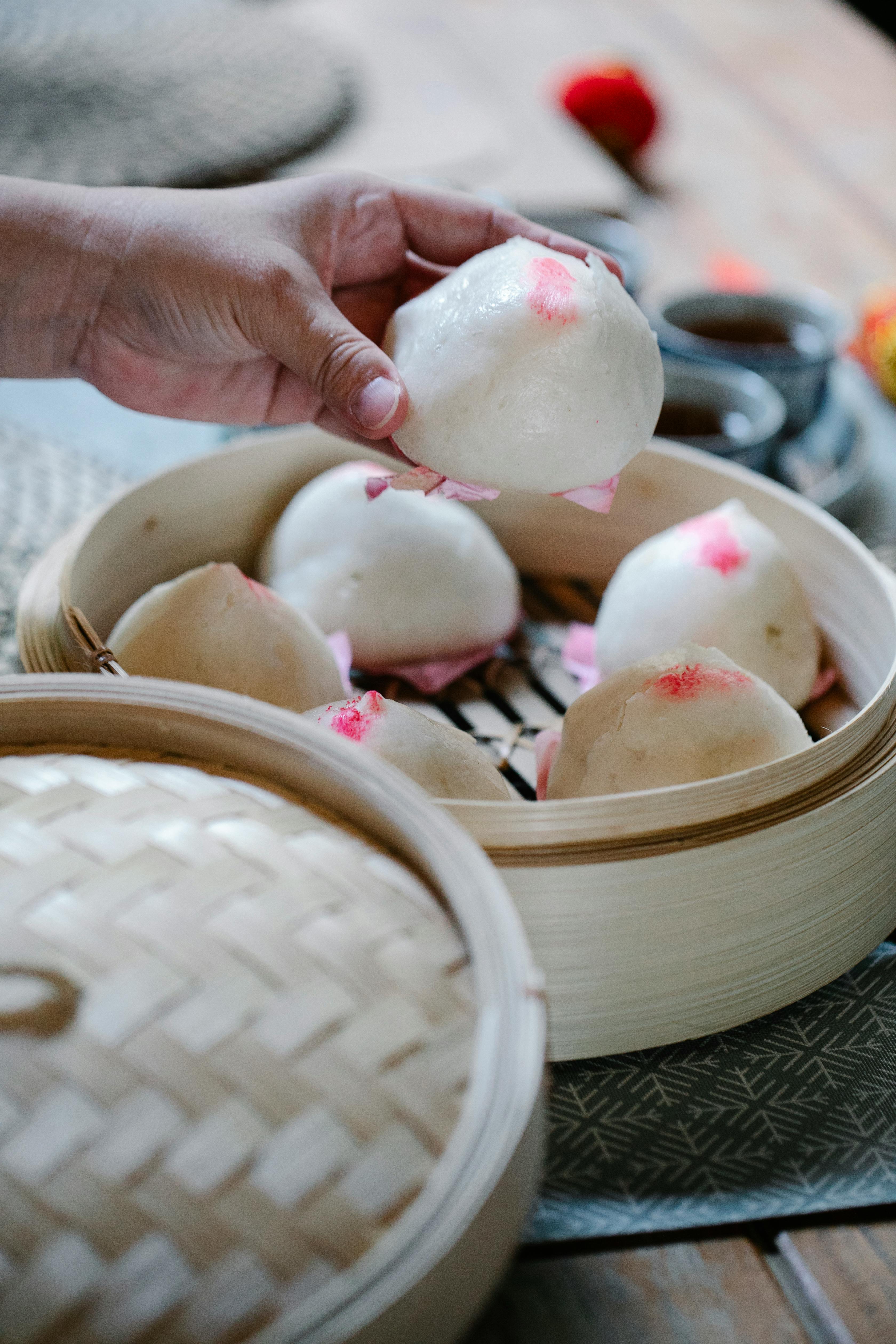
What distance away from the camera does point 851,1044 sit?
842 mm

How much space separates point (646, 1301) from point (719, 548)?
68 cm

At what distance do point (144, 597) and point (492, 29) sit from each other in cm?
297

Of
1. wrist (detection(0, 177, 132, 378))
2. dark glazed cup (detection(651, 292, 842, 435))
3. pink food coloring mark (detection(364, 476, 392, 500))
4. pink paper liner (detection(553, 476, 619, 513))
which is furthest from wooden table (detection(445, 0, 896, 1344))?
wrist (detection(0, 177, 132, 378))

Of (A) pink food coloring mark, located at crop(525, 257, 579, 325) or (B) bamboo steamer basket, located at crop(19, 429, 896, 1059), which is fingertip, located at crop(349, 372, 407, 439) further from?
(B) bamboo steamer basket, located at crop(19, 429, 896, 1059)

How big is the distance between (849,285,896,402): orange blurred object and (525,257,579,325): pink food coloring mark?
1079 millimetres

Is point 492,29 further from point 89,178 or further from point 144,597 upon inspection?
point 144,597

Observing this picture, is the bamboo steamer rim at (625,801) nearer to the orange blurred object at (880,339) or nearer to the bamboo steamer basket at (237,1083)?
the bamboo steamer basket at (237,1083)

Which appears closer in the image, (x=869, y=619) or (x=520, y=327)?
(x=520, y=327)

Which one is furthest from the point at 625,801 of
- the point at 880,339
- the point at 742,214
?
the point at 742,214

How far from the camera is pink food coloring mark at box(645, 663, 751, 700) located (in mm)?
888

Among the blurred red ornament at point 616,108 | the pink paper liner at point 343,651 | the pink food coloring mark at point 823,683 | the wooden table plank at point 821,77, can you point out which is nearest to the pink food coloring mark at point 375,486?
the pink paper liner at point 343,651

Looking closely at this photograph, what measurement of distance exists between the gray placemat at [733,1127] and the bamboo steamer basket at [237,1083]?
0.78ft

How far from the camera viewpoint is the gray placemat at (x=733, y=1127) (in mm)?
721

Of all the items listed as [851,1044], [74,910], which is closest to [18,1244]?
[74,910]
